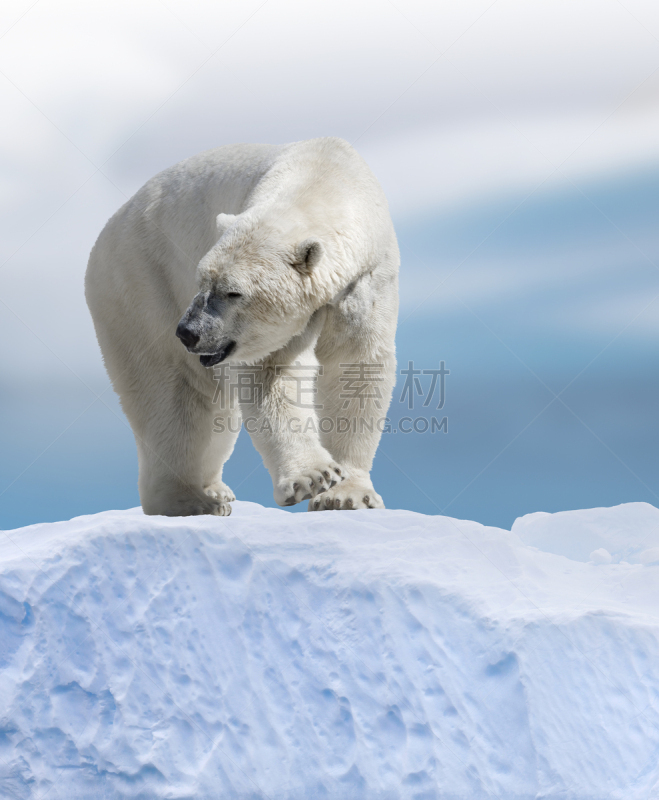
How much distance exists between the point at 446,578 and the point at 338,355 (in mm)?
1363

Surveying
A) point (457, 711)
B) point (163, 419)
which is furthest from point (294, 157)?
point (457, 711)

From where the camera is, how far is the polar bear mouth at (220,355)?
4031 mm

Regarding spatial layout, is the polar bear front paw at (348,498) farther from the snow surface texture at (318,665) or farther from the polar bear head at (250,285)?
the polar bear head at (250,285)

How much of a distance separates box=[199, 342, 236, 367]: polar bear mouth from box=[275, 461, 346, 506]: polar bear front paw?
2.29 ft

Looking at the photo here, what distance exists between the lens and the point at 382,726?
4156 millimetres

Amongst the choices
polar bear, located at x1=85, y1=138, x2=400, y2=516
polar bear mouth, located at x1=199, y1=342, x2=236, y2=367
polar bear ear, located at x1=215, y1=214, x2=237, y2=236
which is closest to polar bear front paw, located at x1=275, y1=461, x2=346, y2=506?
polar bear, located at x1=85, y1=138, x2=400, y2=516

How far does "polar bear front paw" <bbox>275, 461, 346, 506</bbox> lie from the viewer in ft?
13.4

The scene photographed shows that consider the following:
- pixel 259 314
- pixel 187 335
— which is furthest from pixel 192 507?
pixel 259 314

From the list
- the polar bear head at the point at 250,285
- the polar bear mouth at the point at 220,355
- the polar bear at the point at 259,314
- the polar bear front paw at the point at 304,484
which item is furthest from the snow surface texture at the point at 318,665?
the polar bear head at the point at 250,285

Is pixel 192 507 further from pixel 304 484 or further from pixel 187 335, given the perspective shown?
pixel 187 335

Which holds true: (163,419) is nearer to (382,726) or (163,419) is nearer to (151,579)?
(151,579)

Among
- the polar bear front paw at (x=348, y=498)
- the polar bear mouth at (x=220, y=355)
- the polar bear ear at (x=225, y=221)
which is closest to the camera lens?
the polar bear mouth at (x=220, y=355)

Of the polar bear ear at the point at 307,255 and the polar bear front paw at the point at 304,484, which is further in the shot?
the polar bear front paw at the point at 304,484

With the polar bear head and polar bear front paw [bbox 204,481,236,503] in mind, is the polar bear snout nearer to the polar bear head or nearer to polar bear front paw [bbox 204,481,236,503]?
the polar bear head
